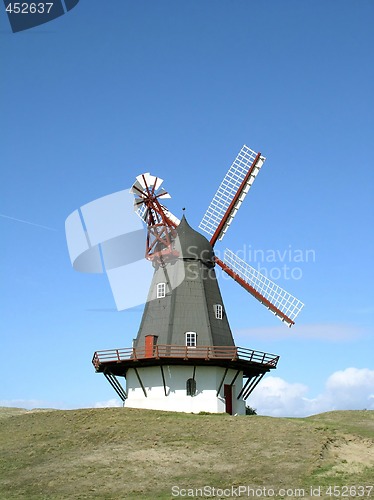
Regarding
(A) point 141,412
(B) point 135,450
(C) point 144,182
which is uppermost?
(C) point 144,182

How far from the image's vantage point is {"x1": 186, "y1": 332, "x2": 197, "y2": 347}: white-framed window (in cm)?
3928

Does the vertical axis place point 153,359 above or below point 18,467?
above

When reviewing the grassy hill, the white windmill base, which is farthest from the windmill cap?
the grassy hill

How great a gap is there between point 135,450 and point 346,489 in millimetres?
10454

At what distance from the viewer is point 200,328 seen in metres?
39.8

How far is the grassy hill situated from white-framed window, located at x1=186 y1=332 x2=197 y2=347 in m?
4.88

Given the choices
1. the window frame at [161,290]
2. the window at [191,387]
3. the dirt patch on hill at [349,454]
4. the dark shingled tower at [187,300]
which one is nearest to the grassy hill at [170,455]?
the dirt patch on hill at [349,454]

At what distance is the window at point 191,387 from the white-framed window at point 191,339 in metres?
2.26

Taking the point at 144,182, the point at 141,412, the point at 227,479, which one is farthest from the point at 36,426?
the point at 144,182

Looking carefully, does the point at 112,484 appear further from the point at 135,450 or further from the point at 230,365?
the point at 230,365

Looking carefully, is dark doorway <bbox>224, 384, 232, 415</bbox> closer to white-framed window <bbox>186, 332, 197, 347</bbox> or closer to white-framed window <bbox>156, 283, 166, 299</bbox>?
white-framed window <bbox>186, 332, 197, 347</bbox>

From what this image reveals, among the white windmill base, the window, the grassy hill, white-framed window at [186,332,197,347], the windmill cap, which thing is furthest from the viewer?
the windmill cap

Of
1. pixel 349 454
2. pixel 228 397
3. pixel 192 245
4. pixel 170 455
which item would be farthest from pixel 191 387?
pixel 349 454

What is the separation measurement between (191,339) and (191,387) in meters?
3.09
